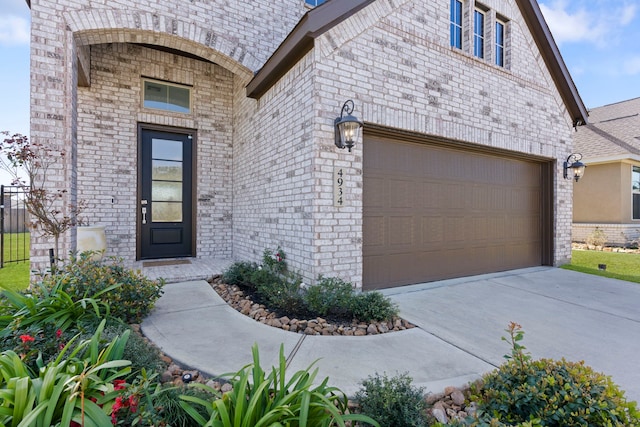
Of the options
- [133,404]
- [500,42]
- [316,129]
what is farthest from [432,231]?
[133,404]

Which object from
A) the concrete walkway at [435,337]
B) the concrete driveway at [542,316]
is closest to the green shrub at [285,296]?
the concrete walkway at [435,337]

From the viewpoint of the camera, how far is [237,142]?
6758 millimetres

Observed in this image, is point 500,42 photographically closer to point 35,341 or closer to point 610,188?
point 35,341

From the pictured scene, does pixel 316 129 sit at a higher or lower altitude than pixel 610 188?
higher

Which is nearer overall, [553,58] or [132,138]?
[132,138]

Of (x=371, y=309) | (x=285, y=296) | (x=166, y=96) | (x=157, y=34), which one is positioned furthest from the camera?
(x=166, y=96)

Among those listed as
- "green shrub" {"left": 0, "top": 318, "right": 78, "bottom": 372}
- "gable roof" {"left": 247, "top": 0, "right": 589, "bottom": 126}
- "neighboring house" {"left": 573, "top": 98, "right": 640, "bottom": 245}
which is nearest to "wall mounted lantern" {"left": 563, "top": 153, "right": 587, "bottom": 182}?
"gable roof" {"left": 247, "top": 0, "right": 589, "bottom": 126}

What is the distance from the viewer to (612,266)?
7.12m

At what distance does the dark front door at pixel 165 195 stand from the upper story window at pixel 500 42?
21.5 ft

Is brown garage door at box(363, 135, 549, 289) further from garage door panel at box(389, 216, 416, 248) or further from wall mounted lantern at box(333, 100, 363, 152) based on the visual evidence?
wall mounted lantern at box(333, 100, 363, 152)

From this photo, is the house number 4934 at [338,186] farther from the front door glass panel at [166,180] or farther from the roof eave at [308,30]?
the front door glass panel at [166,180]

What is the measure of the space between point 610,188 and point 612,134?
9.92ft

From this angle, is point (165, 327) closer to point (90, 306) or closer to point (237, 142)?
point (90, 306)

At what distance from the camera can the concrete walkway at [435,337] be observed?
2.43 meters
